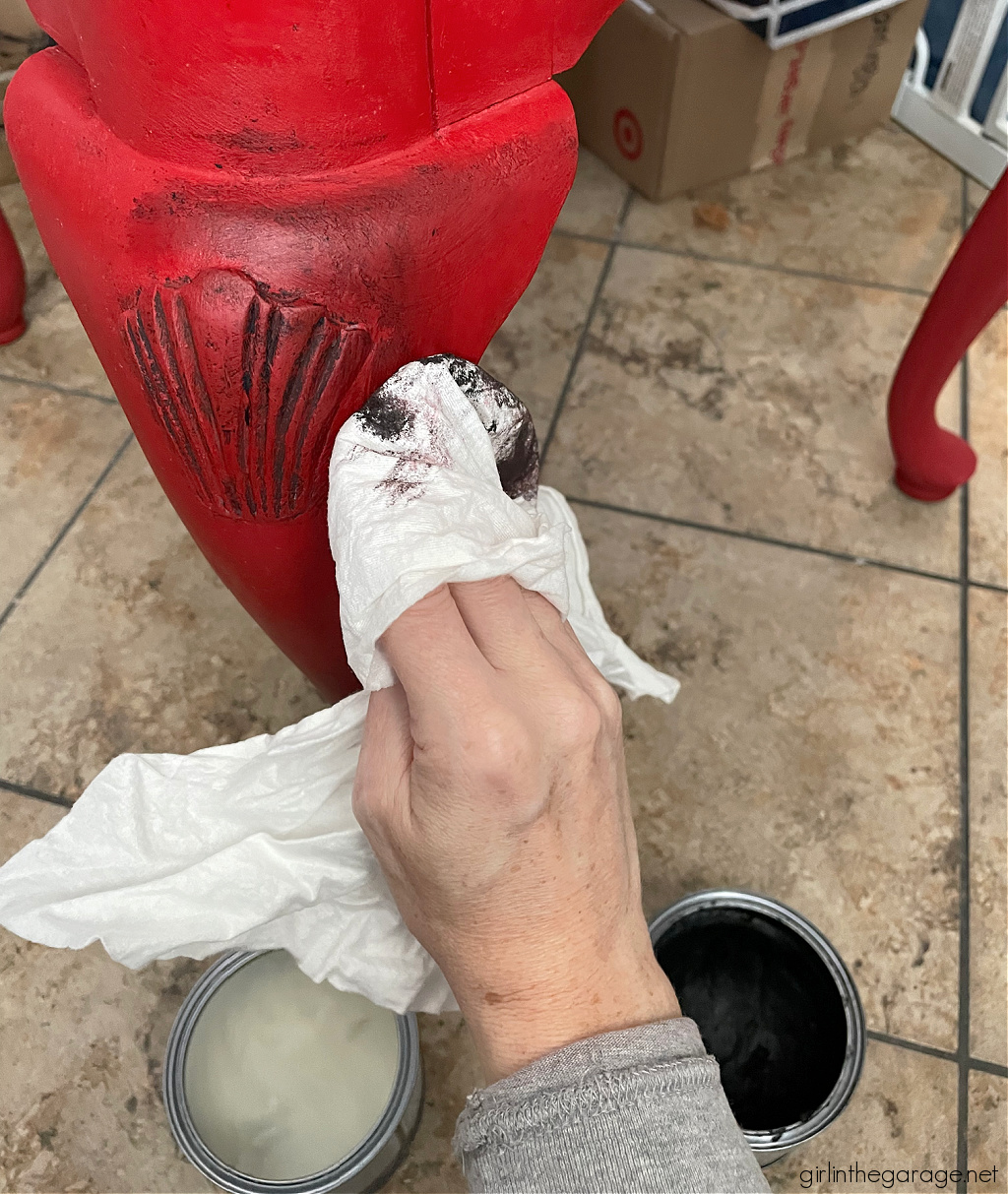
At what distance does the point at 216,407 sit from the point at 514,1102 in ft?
1.21

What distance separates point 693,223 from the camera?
1355mm

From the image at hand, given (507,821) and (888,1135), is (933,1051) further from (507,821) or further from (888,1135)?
(507,821)

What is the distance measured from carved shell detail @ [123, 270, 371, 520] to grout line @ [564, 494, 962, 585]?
0.60 metres

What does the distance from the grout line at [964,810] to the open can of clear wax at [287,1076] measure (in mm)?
445

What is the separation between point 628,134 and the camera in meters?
1.35

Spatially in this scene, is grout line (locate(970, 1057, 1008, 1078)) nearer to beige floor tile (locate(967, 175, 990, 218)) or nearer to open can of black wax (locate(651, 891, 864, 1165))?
open can of black wax (locate(651, 891, 864, 1165))

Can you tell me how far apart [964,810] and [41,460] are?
1.10 m

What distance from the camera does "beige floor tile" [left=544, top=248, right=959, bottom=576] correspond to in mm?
1069

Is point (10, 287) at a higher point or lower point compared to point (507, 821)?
lower

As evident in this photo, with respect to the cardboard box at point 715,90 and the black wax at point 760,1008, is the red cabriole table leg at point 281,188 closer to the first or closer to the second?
the black wax at point 760,1008

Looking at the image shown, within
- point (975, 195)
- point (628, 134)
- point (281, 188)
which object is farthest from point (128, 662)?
point (975, 195)

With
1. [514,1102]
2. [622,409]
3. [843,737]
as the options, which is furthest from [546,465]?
[514,1102]

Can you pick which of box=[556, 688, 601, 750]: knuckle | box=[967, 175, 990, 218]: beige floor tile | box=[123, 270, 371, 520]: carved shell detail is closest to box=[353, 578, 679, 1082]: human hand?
box=[556, 688, 601, 750]: knuckle

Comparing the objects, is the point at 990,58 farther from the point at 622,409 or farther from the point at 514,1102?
the point at 514,1102
